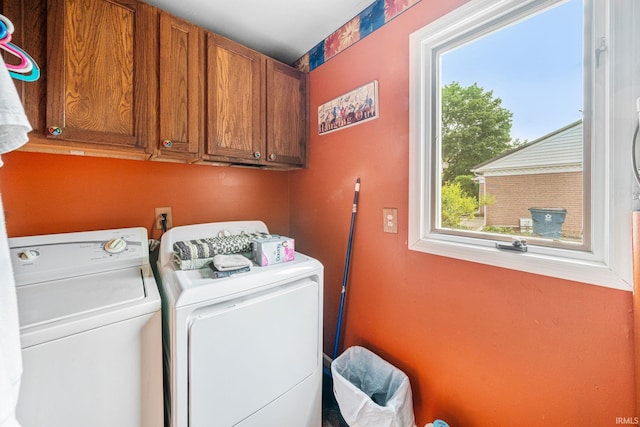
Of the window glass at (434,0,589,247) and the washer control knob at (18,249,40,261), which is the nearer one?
the window glass at (434,0,589,247)

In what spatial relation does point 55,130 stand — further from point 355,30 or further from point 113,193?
point 355,30

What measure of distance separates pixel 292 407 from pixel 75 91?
182 cm

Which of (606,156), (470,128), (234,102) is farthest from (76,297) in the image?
(606,156)

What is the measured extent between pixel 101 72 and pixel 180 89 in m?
0.33

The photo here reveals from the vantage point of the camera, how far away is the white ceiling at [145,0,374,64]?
1.37 meters

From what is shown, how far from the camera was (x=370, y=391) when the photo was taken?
1.35m

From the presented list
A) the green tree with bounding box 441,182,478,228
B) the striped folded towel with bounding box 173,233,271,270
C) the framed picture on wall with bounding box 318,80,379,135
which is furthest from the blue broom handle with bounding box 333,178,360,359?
the striped folded towel with bounding box 173,233,271,270

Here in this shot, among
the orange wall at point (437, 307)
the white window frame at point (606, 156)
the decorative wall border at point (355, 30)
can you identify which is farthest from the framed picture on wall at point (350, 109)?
the white window frame at point (606, 156)

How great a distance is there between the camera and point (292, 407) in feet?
3.96

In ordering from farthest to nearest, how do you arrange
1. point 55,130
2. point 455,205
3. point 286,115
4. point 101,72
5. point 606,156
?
point 286,115 → point 455,205 → point 101,72 → point 55,130 → point 606,156

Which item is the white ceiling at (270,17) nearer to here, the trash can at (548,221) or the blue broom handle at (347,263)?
the blue broom handle at (347,263)

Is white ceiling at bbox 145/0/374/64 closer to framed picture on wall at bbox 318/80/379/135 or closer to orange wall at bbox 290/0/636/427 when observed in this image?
orange wall at bbox 290/0/636/427

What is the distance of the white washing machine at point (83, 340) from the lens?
2.42 feet

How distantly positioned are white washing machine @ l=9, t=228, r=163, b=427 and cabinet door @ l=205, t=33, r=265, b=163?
0.82 metres
